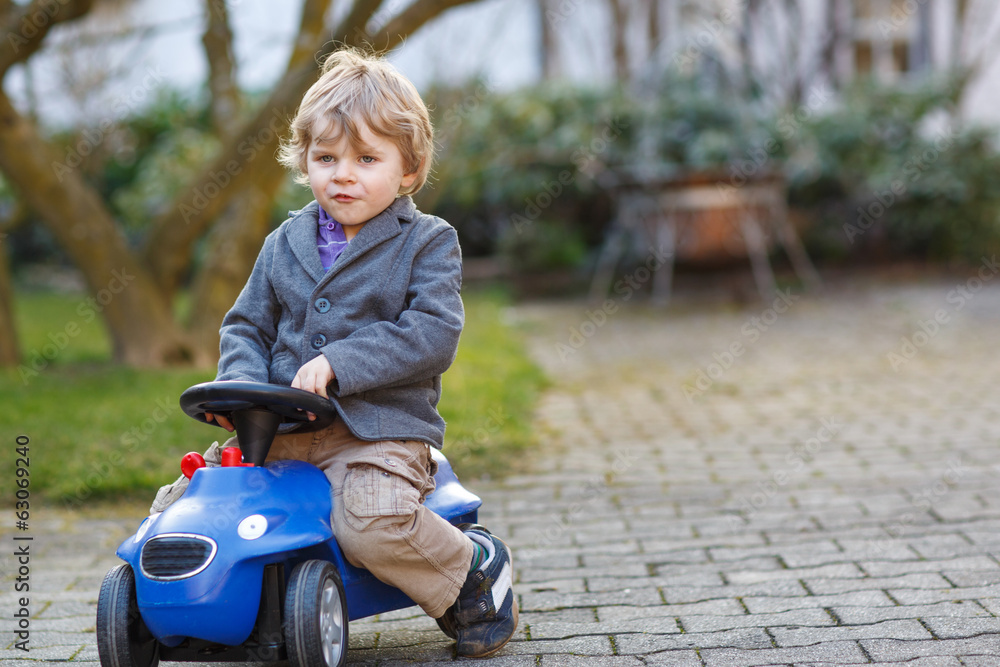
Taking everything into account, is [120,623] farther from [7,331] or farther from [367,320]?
[7,331]

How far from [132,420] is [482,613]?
299 centimetres

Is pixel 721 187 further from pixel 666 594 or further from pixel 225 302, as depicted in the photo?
pixel 666 594

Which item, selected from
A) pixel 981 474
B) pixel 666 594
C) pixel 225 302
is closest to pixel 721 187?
pixel 225 302

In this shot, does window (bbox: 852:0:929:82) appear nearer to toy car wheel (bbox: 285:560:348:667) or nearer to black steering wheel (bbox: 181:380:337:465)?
black steering wheel (bbox: 181:380:337:465)

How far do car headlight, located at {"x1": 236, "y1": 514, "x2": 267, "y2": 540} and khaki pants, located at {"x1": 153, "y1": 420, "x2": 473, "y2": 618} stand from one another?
204 mm

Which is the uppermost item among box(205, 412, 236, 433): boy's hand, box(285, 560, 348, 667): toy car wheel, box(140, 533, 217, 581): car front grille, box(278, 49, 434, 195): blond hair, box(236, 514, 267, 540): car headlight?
box(278, 49, 434, 195): blond hair

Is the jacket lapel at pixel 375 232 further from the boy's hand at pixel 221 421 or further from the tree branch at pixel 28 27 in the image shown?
the tree branch at pixel 28 27

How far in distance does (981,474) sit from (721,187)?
5.09 metres

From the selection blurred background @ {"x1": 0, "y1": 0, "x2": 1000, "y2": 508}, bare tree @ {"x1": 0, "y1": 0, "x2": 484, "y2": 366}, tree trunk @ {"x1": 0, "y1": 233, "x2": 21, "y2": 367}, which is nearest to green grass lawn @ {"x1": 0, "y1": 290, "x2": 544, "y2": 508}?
blurred background @ {"x1": 0, "y1": 0, "x2": 1000, "y2": 508}

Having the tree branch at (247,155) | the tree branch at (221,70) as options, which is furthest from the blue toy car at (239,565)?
the tree branch at (221,70)

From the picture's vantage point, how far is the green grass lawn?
4270mm

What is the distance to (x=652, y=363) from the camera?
710 cm

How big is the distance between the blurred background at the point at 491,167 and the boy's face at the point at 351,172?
7.35 feet

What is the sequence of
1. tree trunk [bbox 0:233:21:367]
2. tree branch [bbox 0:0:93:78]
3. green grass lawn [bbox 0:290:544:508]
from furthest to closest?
tree trunk [bbox 0:233:21:367] → tree branch [bbox 0:0:93:78] → green grass lawn [bbox 0:290:544:508]
